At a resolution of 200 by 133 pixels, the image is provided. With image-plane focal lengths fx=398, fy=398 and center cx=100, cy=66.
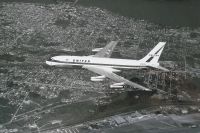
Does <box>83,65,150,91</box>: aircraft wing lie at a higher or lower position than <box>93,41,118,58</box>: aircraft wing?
lower

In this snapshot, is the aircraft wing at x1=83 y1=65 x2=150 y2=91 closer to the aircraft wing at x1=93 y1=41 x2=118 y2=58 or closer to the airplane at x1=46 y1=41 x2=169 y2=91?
the airplane at x1=46 y1=41 x2=169 y2=91

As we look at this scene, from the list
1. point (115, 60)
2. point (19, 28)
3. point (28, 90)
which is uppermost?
point (19, 28)

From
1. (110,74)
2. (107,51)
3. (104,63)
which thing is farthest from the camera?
(107,51)

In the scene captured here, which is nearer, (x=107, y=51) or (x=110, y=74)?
(x=110, y=74)

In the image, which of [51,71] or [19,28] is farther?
[19,28]

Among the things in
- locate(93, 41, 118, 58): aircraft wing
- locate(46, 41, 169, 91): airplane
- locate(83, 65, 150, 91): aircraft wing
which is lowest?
locate(83, 65, 150, 91): aircraft wing

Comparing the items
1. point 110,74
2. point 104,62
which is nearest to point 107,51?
point 104,62

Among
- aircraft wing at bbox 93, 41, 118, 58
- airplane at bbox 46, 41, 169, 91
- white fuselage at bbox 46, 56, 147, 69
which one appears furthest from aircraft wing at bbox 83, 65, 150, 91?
aircraft wing at bbox 93, 41, 118, 58

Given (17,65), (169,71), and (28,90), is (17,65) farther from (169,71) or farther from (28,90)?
(169,71)

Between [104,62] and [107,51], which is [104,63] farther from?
[107,51]

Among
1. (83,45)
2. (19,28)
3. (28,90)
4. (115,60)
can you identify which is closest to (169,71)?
(115,60)

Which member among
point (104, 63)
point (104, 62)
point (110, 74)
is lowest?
point (110, 74)
